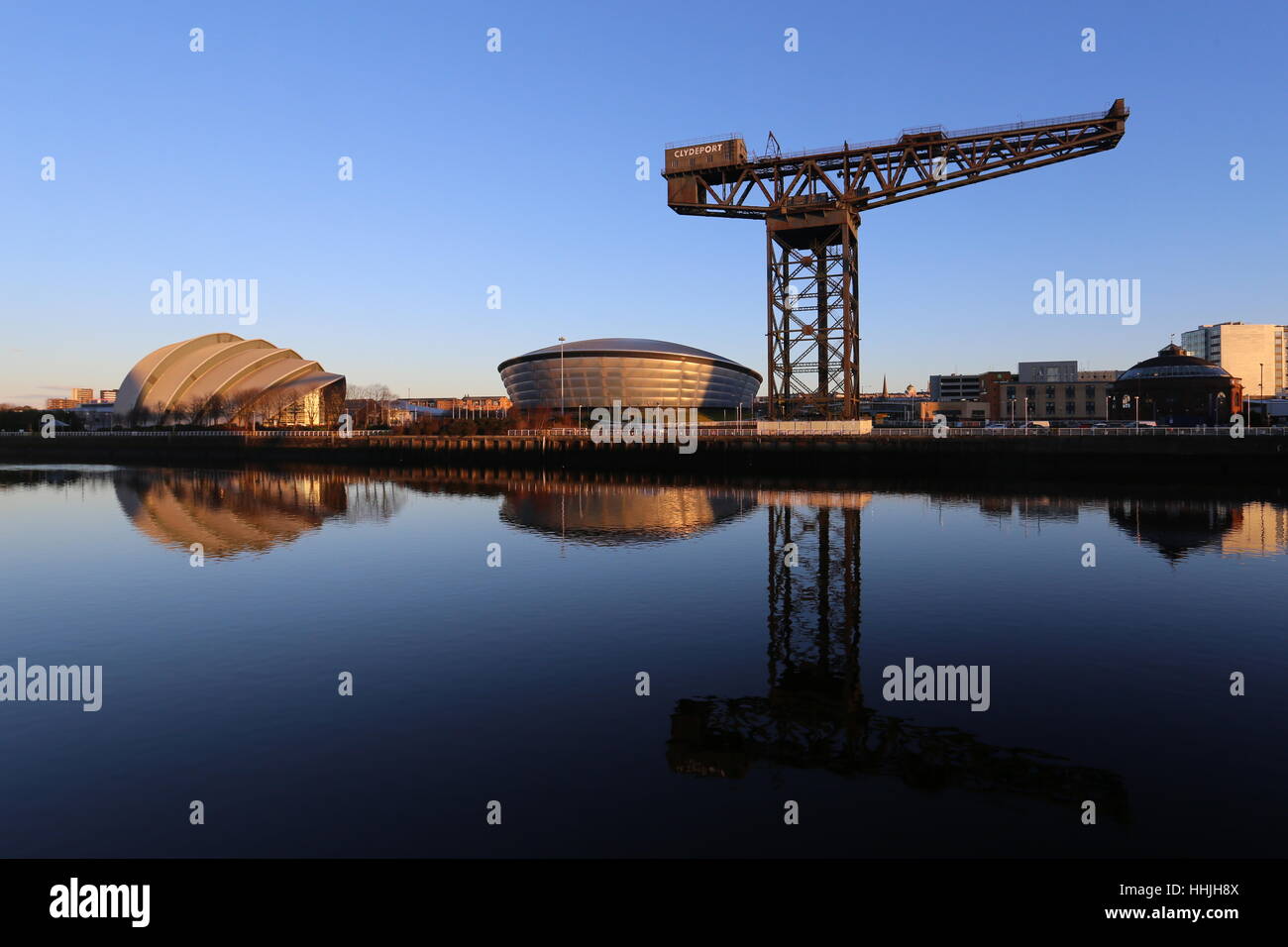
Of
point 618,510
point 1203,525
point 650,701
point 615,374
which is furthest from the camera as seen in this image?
point 615,374

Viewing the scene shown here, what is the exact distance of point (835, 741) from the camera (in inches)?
456

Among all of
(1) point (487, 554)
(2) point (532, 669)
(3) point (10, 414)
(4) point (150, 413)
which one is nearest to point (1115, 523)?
(1) point (487, 554)

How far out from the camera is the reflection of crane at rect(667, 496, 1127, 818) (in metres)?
10.2

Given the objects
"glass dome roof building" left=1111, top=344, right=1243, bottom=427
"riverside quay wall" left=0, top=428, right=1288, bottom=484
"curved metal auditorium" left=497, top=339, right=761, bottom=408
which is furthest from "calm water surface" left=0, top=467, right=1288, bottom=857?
"glass dome roof building" left=1111, top=344, right=1243, bottom=427

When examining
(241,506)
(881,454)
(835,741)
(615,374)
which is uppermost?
(615,374)

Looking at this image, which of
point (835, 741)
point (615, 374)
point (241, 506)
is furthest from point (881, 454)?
point (615, 374)

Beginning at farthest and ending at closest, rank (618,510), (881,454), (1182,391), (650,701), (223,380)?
(223,380) → (1182,391) → (881,454) → (618,510) → (650,701)

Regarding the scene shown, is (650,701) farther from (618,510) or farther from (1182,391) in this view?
(1182,391)

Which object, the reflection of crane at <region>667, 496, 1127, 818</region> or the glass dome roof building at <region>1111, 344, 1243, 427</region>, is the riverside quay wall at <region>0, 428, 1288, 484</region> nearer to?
the reflection of crane at <region>667, 496, 1127, 818</region>

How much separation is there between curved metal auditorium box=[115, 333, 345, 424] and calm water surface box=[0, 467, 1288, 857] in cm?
10852

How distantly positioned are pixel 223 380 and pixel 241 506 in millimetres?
97572

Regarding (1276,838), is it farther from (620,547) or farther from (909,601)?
(620,547)

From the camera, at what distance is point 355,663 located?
15.8 m
